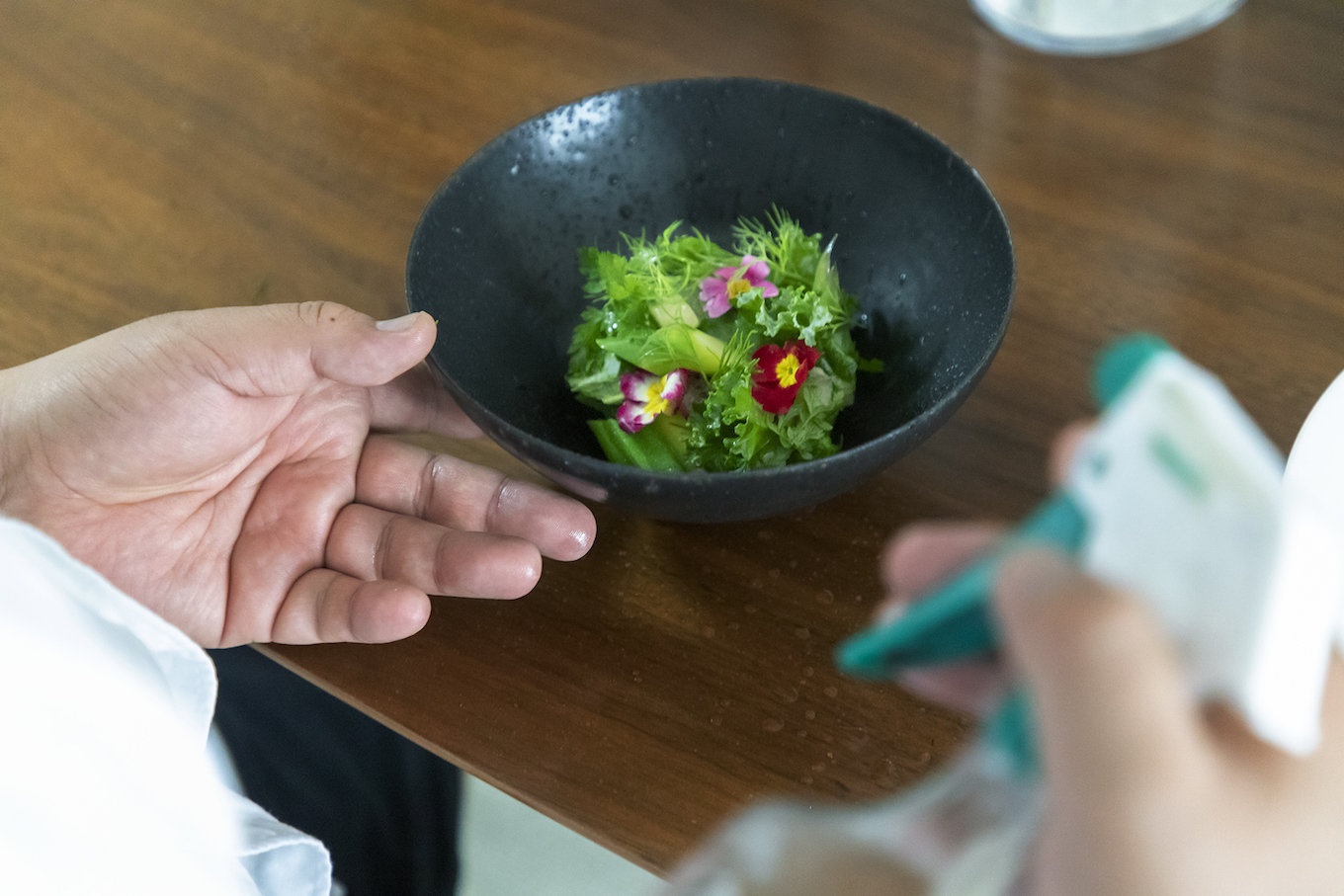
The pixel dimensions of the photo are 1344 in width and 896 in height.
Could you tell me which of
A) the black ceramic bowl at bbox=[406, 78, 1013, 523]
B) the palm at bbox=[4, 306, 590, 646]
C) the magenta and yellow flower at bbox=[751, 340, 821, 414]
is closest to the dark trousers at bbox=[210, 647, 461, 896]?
the palm at bbox=[4, 306, 590, 646]

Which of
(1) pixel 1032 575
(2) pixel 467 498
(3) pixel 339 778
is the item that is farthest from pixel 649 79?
(1) pixel 1032 575

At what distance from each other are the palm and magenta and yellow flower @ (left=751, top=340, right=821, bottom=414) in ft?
0.44

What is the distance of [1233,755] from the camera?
197 millimetres

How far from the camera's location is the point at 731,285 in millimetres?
663

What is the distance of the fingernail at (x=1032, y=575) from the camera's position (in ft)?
0.59

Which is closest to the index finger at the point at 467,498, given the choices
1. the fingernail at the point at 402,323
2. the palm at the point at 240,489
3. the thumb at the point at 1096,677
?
the palm at the point at 240,489

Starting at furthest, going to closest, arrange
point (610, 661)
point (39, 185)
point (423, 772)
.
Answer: point (39, 185), point (423, 772), point (610, 661)

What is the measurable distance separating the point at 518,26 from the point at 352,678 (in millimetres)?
703

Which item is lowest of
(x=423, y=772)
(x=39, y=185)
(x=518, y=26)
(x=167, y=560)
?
(x=423, y=772)

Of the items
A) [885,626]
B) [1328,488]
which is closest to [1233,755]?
[885,626]

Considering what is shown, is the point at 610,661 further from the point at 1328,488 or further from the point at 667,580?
the point at 1328,488

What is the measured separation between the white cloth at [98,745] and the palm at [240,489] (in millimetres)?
117

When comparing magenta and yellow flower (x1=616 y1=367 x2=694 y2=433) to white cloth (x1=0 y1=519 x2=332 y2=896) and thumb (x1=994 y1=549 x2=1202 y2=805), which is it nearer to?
white cloth (x1=0 y1=519 x2=332 y2=896)

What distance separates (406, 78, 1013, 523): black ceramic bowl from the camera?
2.08 feet
